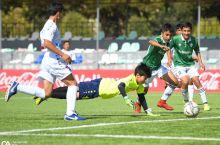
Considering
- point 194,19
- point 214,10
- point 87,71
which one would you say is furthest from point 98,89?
point 194,19

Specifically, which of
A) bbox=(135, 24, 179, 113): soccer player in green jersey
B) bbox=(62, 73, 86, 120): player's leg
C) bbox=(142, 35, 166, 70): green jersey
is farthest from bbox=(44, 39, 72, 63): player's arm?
bbox=(142, 35, 166, 70): green jersey

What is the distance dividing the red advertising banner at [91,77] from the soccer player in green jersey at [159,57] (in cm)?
1036

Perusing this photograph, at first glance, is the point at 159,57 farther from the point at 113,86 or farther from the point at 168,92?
the point at 113,86

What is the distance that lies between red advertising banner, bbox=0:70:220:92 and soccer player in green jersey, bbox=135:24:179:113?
408 inches

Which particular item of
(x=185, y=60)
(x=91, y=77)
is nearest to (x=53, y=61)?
(x=185, y=60)

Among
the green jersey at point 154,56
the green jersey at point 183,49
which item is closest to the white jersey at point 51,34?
the green jersey at point 154,56

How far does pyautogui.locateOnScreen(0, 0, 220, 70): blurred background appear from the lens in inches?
1385

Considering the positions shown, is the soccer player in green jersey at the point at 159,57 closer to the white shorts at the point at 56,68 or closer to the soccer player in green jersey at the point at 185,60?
the soccer player in green jersey at the point at 185,60

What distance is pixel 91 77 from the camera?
3059 centimetres

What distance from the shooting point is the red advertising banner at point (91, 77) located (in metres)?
28.9

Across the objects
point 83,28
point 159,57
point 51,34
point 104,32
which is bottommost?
point 104,32

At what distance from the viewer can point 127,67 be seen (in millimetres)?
34656

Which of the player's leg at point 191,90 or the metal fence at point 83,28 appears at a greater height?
the metal fence at point 83,28

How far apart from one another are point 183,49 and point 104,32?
36232 mm
